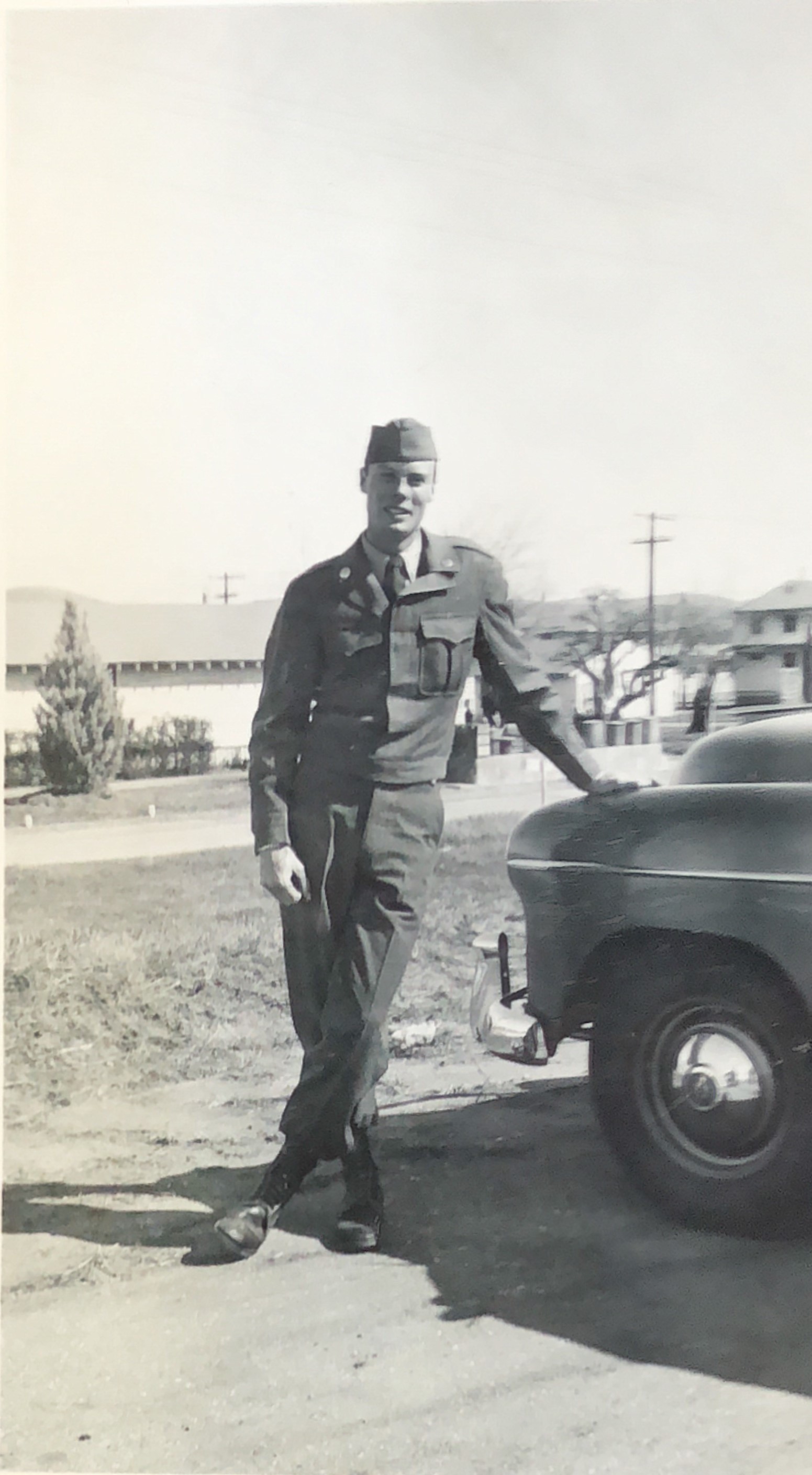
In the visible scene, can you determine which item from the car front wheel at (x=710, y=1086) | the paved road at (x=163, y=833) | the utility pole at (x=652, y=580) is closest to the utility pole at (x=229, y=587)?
the paved road at (x=163, y=833)

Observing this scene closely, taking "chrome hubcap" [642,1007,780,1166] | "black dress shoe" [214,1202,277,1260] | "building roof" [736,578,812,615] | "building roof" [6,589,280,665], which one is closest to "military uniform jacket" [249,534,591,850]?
"building roof" [6,589,280,665]

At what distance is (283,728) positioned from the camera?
10.6 ft

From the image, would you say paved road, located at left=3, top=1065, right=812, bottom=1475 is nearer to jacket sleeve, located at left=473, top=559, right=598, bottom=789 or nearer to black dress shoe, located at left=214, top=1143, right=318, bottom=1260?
black dress shoe, located at left=214, top=1143, right=318, bottom=1260

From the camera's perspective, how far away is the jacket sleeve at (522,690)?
3188 millimetres

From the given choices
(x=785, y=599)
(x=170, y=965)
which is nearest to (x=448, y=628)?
(x=785, y=599)

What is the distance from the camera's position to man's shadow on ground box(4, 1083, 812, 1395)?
292 cm

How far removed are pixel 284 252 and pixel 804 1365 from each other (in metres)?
3.15

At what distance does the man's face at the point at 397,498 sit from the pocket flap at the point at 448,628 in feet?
0.72

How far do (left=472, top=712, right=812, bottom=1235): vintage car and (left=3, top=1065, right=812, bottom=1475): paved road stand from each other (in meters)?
0.14

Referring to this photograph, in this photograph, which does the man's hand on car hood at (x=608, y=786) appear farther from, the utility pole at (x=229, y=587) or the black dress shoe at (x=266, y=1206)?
the black dress shoe at (x=266, y=1206)

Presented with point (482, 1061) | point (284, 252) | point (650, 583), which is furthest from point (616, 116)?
point (482, 1061)

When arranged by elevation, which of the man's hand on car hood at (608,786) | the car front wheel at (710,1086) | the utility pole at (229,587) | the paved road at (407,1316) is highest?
the utility pole at (229,587)

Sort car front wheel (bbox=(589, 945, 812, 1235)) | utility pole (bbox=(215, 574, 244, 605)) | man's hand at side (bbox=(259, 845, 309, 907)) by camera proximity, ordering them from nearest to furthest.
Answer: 1. car front wheel (bbox=(589, 945, 812, 1235))
2. man's hand at side (bbox=(259, 845, 309, 907))
3. utility pole (bbox=(215, 574, 244, 605))

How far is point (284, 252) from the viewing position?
3.38m
